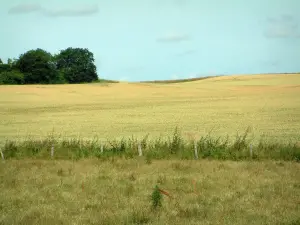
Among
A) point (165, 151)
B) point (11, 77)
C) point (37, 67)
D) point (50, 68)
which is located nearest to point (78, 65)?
point (50, 68)

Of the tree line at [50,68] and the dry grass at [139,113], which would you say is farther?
the tree line at [50,68]

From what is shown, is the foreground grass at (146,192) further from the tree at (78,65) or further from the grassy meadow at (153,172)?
the tree at (78,65)

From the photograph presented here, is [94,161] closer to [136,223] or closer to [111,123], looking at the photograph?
[136,223]

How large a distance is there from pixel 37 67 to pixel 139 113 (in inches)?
2128

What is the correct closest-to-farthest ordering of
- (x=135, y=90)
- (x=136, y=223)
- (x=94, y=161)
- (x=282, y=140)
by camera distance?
(x=136, y=223)
(x=94, y=161)
(x=282, y=140)
(x=135, y=90)

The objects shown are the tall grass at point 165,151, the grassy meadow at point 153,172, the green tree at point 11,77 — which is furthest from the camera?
the green tree at point 11,77

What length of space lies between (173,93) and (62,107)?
2045 cm

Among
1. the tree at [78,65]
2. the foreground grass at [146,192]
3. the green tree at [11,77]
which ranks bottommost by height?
the foreground grass at [146,192]

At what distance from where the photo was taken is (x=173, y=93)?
68.2 metres

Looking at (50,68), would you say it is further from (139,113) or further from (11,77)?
(139,113)

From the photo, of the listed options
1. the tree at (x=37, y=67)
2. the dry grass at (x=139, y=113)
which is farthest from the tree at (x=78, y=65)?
the dry grass at (x=139, y=113)

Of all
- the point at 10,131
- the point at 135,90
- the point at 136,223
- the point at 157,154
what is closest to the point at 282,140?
the point at 157,154

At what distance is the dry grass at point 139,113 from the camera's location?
31297 mm

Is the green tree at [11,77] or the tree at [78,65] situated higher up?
the tree at [78,65]
